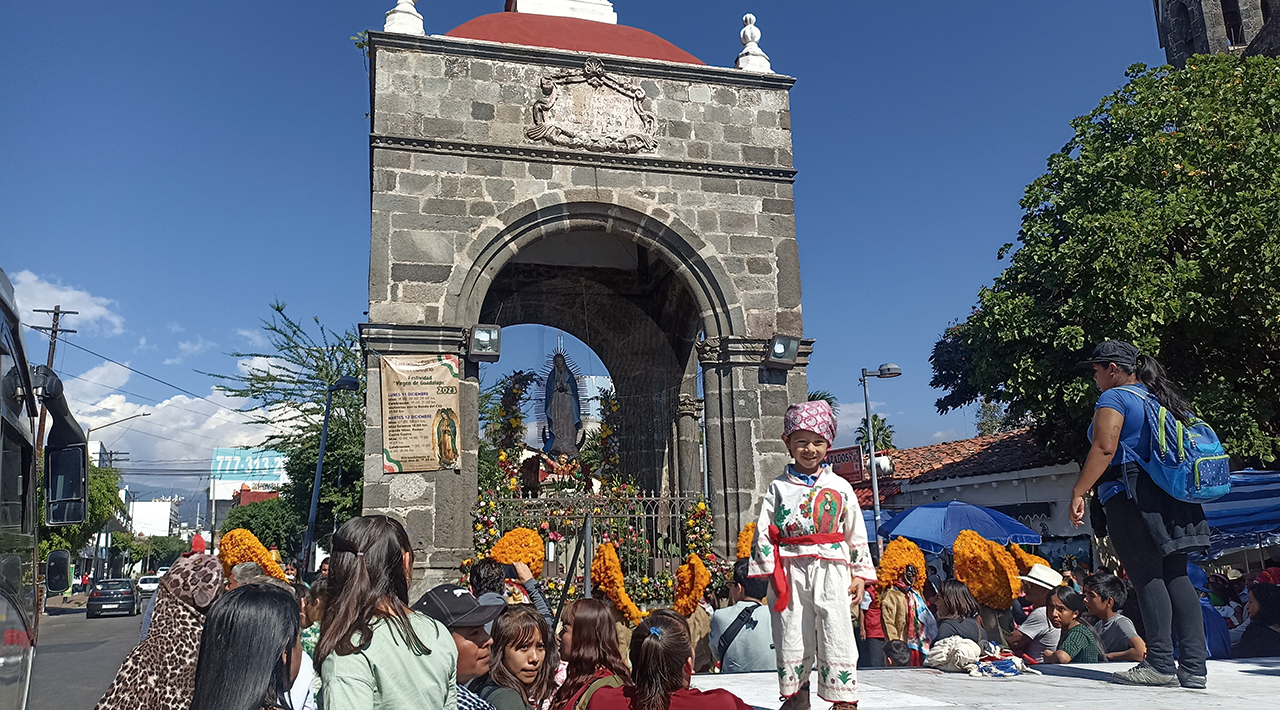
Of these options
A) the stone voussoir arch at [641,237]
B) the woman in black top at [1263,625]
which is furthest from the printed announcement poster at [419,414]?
the woman in black top at [1263,625]

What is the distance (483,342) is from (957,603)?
17.6 feet

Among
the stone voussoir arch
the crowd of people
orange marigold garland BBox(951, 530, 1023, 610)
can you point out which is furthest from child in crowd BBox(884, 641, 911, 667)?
the stone voussoir arch

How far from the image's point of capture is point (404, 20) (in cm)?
992

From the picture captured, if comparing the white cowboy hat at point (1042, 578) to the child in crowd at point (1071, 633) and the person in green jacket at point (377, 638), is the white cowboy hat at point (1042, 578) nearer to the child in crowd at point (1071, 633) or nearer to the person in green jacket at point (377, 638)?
the child in crowd at point (1071, 633)

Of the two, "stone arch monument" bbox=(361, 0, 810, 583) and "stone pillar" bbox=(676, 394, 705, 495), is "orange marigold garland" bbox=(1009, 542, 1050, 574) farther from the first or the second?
"stone pillar" bbox=(676, 394, 705, 495)

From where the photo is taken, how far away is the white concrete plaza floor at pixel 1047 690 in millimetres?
4035

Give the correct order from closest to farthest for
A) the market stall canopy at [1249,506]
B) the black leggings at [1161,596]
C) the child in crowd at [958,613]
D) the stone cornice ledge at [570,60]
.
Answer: the black leggings at [1161,596] < the child in crowd at [958,613] < the stone cornice ledge at [570,60] < the market stall canopy at [1249,506]

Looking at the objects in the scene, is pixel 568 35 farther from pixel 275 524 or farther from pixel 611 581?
pixel 275 524

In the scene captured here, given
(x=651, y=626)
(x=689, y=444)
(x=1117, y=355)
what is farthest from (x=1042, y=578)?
(x=689, y=444)

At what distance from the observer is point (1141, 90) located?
15.5 meters

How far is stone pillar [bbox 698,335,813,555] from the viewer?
9867 mm

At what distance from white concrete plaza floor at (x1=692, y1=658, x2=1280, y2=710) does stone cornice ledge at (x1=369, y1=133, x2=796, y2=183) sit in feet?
20.7

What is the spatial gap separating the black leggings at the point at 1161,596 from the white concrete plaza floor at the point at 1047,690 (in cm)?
18

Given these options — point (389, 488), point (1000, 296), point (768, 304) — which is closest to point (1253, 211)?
point (1000, 296)
